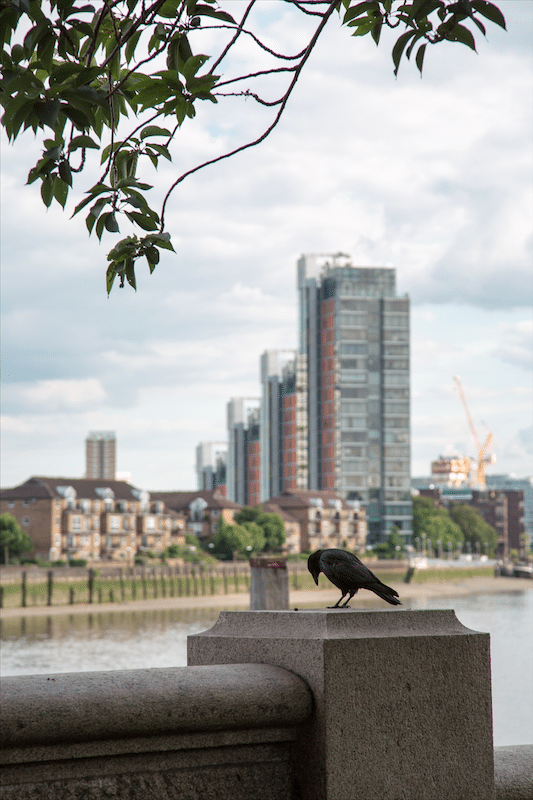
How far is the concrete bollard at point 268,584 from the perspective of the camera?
508 inches

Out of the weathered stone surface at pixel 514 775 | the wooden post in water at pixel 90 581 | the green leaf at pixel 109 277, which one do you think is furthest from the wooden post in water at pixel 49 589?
the green leaf at pixel 109 277

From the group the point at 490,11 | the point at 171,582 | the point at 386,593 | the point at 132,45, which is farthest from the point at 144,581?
the point at 490,11

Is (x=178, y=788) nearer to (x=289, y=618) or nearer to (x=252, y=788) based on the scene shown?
(x=252, y=788)

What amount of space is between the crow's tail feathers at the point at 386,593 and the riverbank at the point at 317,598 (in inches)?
1685

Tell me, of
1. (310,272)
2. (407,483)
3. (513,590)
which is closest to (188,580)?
(513,590)

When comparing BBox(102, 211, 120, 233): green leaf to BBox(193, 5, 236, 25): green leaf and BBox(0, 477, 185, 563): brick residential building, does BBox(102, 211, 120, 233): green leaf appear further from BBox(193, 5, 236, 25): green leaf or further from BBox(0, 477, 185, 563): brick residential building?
BBox(0, 477, 185, 563): brick residential building

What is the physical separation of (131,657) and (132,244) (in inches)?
1813

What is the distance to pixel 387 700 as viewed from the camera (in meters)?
3.43

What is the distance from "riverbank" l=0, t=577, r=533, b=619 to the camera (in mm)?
84625

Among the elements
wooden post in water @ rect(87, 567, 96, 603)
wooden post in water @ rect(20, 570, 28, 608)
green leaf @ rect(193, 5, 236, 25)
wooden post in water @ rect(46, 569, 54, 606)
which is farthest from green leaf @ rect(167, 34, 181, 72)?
wooden post in water @ rect(87, 567, 96, 603)

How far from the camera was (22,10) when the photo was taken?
9.71 ft

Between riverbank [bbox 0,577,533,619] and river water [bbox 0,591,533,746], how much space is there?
2.88m

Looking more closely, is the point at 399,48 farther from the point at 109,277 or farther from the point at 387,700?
the point at 387,700

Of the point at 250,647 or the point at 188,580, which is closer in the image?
the point at 250,647
